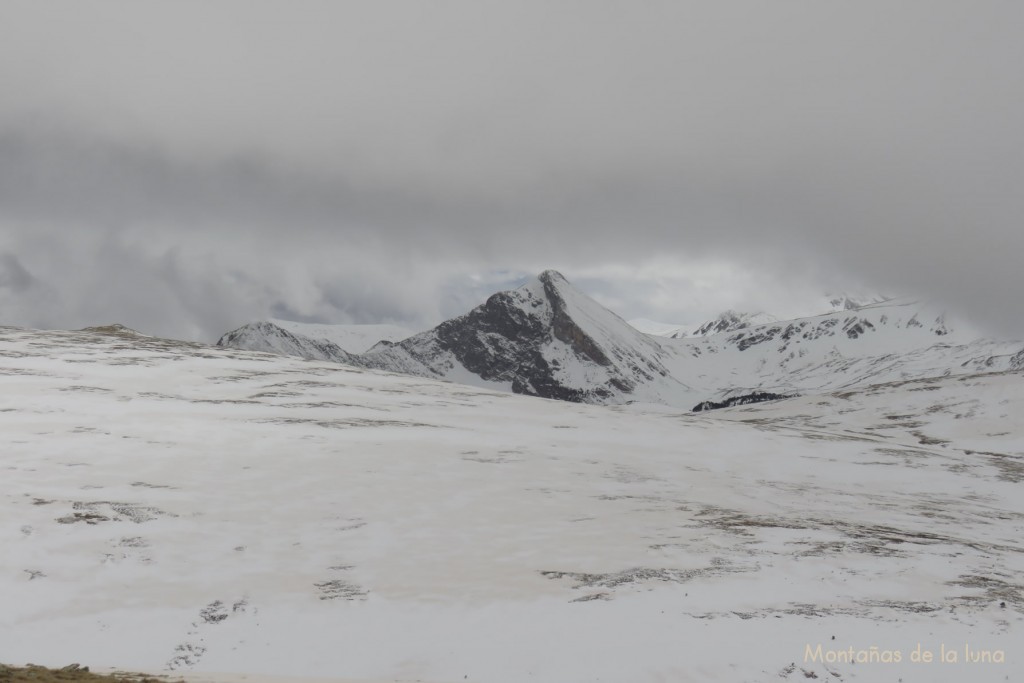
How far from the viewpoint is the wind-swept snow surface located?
53.4 ft

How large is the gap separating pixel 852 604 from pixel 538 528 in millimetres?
10848

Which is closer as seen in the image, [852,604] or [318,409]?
[852,604]

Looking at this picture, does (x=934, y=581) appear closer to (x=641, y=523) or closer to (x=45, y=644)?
(x=641, y=523)

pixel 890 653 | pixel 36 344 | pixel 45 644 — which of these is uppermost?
pixel 36 344

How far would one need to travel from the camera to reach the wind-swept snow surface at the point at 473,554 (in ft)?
53.4

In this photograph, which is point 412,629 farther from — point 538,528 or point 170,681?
point 538,528

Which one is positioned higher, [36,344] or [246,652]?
[36,344]

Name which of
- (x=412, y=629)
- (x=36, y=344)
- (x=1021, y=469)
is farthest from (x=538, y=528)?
(x=36, y=344)

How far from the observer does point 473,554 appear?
23.1 meters

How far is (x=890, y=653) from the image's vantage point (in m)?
15.8

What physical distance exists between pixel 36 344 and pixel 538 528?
7353 centimetres

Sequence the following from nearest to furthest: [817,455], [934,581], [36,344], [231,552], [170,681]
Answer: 1. [170,681]
2. [934,581]
3. [231,552]
4. [817,455]
5. [36,344]

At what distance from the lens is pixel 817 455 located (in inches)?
2003

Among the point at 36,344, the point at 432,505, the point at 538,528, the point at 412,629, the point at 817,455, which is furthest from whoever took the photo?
the point at 36,344
